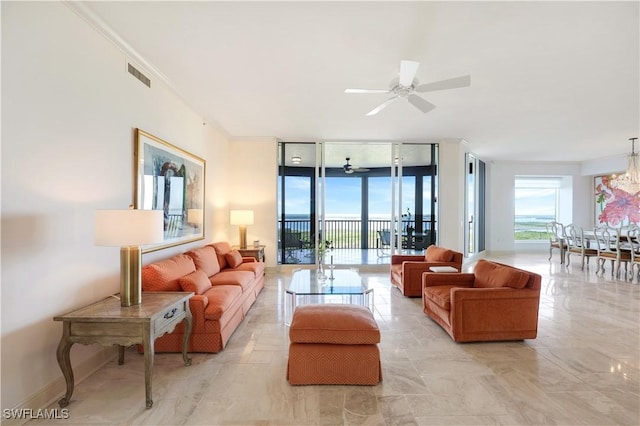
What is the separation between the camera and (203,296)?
9.62 ft

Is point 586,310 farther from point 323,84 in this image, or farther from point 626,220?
point 626,220

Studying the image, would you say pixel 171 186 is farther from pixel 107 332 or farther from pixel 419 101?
pixel 419 101

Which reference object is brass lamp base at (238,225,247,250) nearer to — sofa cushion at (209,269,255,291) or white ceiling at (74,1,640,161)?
sofa cushion at (209,269,255,291)

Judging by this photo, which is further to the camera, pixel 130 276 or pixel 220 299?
pixel 220 299

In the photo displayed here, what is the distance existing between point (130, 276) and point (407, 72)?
10.0ft

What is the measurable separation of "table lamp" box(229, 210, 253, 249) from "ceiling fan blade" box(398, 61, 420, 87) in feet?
12.5

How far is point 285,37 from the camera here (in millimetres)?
2732

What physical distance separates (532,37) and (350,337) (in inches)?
123

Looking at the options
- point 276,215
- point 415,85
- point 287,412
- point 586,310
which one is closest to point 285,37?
point 415,85

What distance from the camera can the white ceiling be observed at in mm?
2412

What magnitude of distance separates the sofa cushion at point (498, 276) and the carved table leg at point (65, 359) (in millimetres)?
3878

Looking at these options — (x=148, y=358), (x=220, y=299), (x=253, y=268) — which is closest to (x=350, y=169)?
(x=253, y=268)

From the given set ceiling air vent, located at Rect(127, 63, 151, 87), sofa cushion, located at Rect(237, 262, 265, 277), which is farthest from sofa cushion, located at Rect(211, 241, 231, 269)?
ceiling air vent, located at Rect(127, 63, 151, 87)

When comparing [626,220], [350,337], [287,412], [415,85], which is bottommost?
[287,412]
